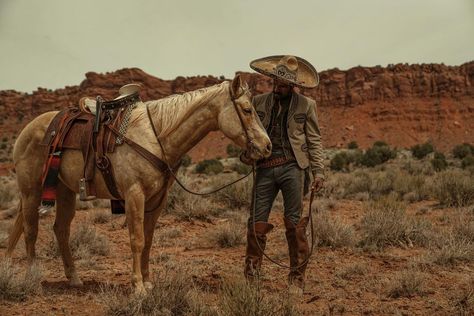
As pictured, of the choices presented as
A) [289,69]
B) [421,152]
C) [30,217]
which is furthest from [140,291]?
[421,152]

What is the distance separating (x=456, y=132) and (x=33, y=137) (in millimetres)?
60184

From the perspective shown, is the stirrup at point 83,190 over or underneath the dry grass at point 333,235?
over

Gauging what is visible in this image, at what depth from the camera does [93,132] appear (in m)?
4.77

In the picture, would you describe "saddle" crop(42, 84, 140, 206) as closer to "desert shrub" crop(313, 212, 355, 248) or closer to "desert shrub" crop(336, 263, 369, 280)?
"desert shrub" crop(336, 263, 369, 280)

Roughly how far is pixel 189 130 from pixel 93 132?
1045mm

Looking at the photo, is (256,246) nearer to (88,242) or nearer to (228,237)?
(228,237)

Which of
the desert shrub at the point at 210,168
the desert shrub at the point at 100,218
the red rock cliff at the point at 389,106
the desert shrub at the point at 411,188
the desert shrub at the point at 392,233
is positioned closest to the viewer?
the desert shrub at the point at 392,233

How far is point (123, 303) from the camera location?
3.90 meters

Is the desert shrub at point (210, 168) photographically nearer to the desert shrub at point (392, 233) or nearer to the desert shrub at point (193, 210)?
the desert shrub at point (193, 210)

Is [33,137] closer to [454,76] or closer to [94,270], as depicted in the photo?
[94,270]

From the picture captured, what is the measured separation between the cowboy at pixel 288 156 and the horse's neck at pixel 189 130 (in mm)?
645

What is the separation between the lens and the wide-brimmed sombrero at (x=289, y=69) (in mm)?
4719

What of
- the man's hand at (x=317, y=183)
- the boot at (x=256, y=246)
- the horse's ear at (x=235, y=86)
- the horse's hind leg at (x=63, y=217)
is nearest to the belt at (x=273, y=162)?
the man's hand at (x=317, y=183)

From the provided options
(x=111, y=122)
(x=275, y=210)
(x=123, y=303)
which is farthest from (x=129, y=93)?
(x=275, y=210)
